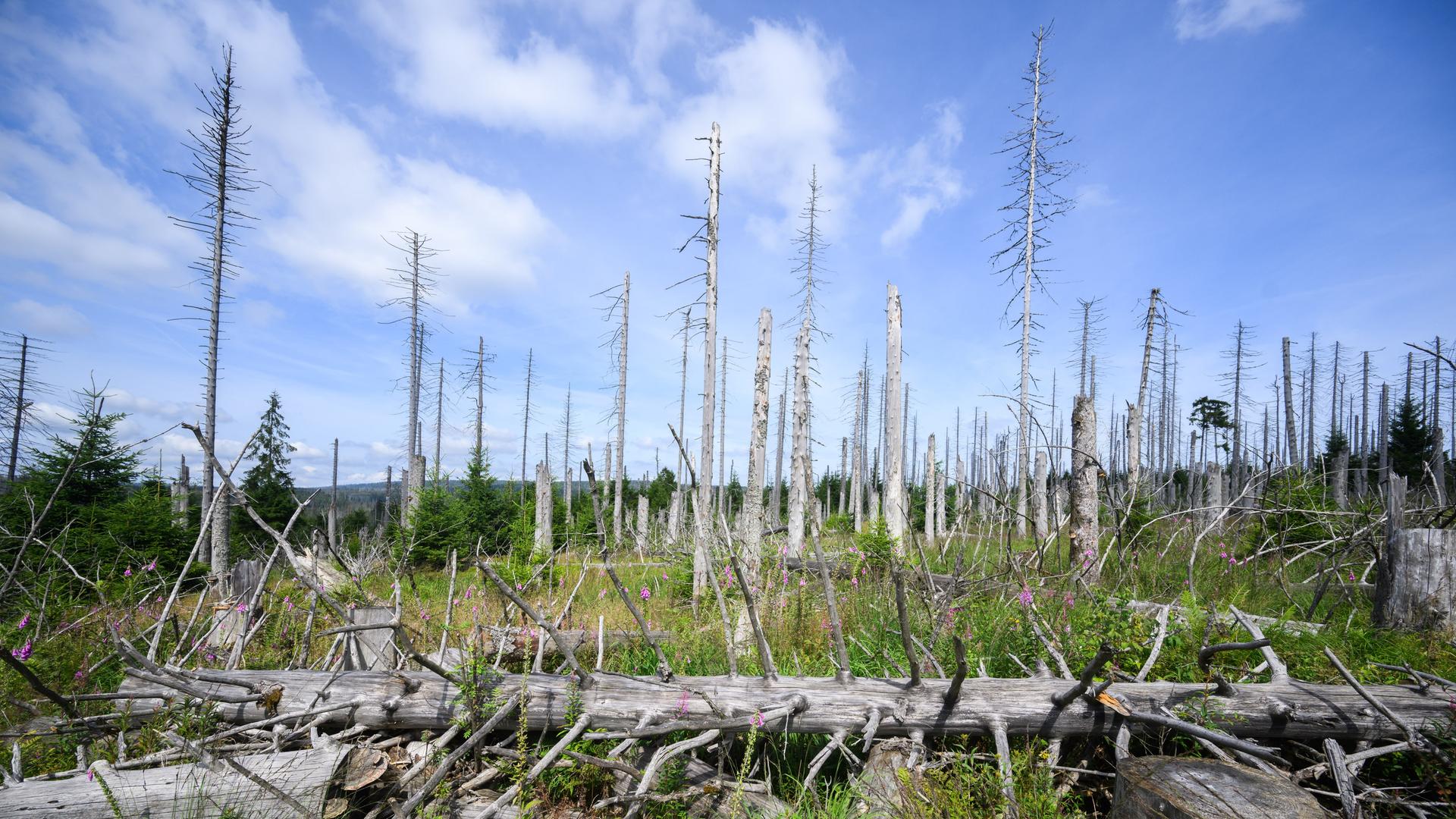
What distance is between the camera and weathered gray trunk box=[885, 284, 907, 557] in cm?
1234

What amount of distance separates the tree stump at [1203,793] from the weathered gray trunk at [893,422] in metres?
9.80

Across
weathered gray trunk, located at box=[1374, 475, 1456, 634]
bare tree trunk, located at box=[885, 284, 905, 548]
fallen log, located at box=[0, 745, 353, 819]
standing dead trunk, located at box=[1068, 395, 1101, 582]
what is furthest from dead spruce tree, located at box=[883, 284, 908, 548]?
fallen log, located at box=[0, 745, 353, 819]

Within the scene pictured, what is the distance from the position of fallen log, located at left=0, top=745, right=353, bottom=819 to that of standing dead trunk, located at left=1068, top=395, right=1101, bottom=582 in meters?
6.78

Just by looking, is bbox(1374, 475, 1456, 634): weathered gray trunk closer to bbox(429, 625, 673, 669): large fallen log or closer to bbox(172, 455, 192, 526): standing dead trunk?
bbox(429, 625, 673, 669): large fallen log

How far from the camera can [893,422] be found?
1284cm

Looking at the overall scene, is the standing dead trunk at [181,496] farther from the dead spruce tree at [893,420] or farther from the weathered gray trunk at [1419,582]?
the weathered gray trunk at [1419,582]

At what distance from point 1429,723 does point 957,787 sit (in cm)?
262

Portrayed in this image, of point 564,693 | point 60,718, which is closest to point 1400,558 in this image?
point 564,693

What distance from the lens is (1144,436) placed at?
3862 cm

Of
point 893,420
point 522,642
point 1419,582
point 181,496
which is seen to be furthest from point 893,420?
point 181,496

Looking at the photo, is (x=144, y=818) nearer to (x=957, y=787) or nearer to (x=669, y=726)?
(x=669, y=726)

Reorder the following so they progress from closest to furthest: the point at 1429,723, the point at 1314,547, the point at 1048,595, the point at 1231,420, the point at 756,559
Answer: the point at 1429,723, the point at 1048,595, the point at 1314,547, the point at 756,559, the point at 1231,420

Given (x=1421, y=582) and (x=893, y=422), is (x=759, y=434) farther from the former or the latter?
(x=1421, y=582)

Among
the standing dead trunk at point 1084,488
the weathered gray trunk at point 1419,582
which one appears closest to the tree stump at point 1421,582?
the weathered gray trunk at point 1419,582
